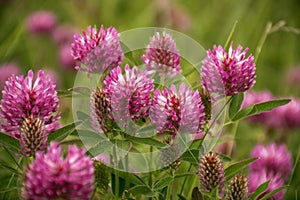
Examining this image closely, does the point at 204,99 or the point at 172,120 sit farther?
the point at 204,99

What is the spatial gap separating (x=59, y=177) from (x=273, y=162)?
111 centimetres

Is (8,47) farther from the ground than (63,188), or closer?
farther from the ground

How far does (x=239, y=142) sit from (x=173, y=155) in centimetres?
144

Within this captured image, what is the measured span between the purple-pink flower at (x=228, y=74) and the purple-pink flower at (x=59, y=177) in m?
0.40

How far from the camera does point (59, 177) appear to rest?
1.06 metres

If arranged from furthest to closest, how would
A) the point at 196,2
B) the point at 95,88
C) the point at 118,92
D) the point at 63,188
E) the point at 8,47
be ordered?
the point at 196,2, the point at 8,47, the point at 95,88, the point at 118,92, the point at 63,188

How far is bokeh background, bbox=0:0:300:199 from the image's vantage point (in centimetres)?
357

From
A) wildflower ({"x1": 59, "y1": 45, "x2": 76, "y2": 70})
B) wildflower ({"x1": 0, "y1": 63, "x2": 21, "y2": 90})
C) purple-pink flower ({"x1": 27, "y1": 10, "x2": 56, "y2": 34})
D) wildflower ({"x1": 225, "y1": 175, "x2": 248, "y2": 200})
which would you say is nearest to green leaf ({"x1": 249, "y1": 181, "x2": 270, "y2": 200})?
wildflower ({"x1": 225, "y1": 175, "x2": 248, "y2": 200})

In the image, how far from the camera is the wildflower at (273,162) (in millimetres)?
1965

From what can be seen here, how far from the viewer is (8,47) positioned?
2658 millimetres

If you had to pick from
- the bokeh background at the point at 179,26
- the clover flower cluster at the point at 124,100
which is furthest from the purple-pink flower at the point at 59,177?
the bokeh background at the point at 179,26

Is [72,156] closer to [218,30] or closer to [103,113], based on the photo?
[103,113]

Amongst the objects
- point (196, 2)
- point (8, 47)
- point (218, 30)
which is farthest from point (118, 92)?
point (196, 2)

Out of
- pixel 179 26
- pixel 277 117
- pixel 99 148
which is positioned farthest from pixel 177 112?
pixel 179 26
